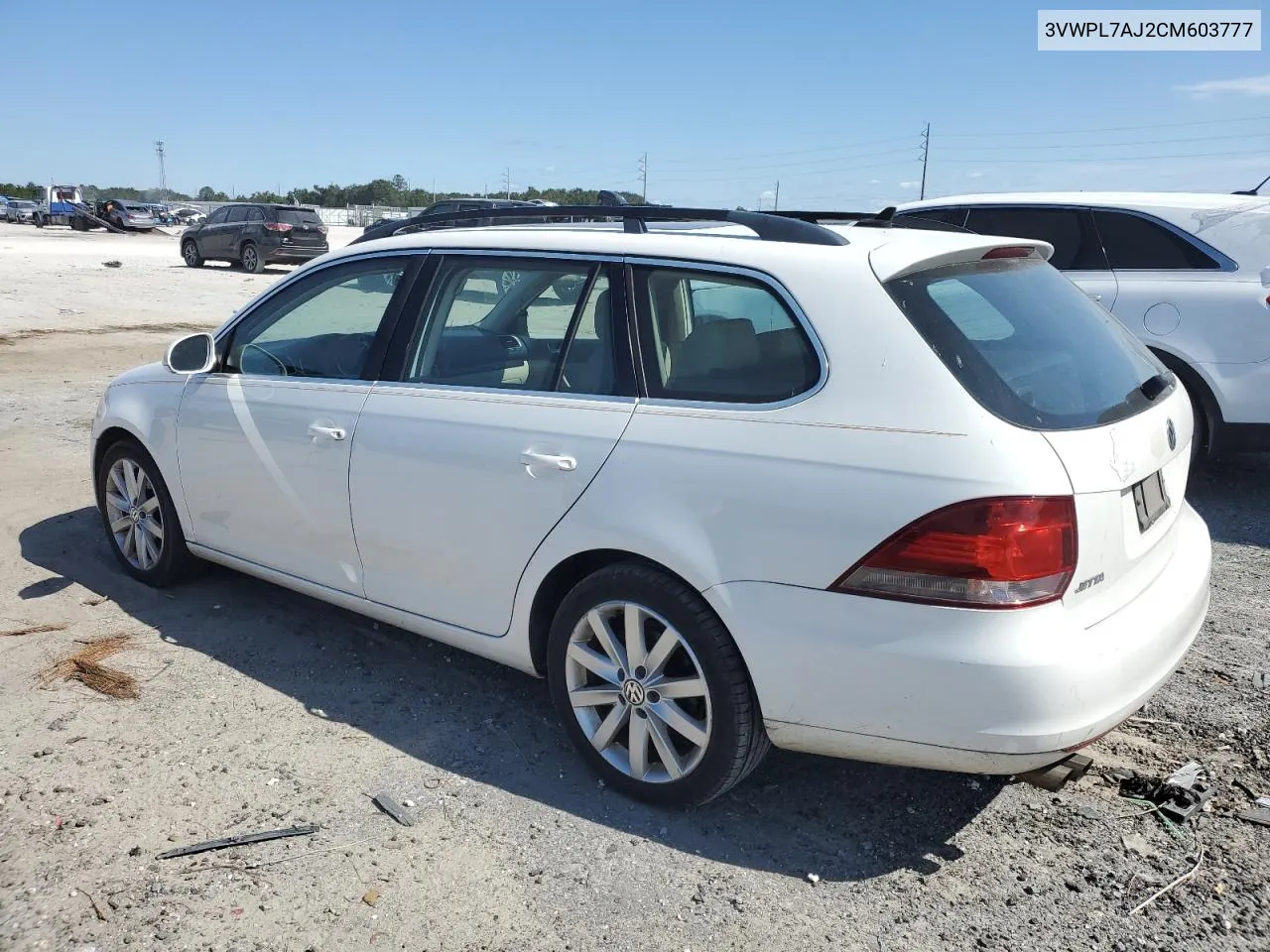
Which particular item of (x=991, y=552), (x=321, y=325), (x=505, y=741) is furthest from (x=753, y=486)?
(x=321, y=325)

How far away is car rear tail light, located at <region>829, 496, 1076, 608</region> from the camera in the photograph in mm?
2570

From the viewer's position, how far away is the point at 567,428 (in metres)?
3.27

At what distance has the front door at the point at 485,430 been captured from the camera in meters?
3.29

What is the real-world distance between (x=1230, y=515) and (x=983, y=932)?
4.71m

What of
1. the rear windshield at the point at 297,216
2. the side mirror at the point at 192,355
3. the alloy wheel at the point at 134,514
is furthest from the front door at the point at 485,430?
the rear windshield at the point at 297,216

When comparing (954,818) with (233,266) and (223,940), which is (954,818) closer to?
(223,940)

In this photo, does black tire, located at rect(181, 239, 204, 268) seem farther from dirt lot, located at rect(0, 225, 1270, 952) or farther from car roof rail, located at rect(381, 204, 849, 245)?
car roof rail, located at rect(381, 204, 849, 245)

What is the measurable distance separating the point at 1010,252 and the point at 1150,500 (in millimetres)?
902

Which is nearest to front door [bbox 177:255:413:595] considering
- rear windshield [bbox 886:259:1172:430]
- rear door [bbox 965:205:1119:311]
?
rear windshield [bbox 886:259:1172:430]

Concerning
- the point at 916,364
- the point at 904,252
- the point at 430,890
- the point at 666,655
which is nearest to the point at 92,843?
the point at 430,890

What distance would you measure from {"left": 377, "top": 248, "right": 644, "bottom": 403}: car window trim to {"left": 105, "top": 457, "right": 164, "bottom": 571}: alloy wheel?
5.84 feet

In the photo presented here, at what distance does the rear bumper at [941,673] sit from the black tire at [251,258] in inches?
1066

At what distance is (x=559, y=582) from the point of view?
3418 mm

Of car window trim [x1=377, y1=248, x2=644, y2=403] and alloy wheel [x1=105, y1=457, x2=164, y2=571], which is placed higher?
car window trim [x1=377, y1=248, x2=644, y2=403]
